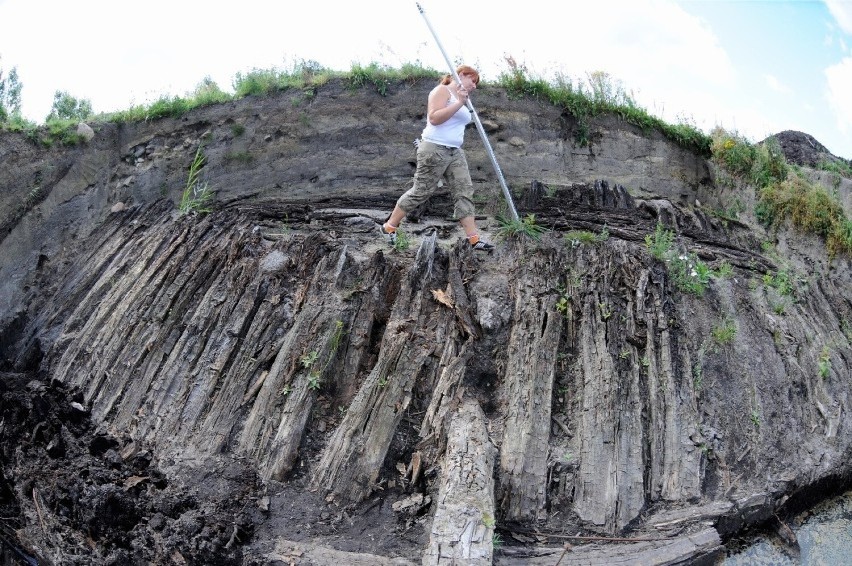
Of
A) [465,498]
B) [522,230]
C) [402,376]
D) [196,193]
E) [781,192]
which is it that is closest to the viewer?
[465,498]

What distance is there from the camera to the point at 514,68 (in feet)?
42.5

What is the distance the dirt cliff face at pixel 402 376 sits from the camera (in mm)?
7617

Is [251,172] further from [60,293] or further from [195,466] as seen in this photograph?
[195,466]

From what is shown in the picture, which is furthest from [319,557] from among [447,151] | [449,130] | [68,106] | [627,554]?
[68,106]

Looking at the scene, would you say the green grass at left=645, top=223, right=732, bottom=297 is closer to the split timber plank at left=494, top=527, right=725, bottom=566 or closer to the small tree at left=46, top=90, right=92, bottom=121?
the split timber plank at left=494, top=527, right=725, bottom=566

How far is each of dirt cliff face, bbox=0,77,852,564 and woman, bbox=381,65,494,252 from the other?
20.3 inches

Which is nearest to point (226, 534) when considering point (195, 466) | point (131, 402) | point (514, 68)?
point (195, 466)

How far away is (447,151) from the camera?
373 inches

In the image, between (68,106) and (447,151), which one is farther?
(68,106)

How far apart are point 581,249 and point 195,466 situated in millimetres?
4825

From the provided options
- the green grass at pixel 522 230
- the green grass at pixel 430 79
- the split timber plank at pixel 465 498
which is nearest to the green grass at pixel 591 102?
the green grass at pixel 430 79

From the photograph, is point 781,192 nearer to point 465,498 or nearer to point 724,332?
point 724,332

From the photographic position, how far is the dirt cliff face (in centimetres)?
762

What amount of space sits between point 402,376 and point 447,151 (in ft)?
8.67
